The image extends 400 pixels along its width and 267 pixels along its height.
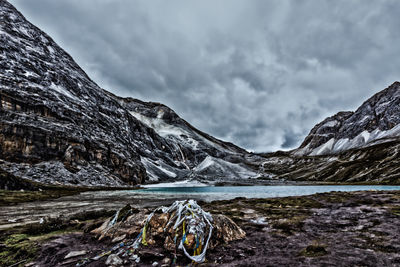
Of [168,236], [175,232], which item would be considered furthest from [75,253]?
[175,232]

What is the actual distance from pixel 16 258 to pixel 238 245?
10.7 metres

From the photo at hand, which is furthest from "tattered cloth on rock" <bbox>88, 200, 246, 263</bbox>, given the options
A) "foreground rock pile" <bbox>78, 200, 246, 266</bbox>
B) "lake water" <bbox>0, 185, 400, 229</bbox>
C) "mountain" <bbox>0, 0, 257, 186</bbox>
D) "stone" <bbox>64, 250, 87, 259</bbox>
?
"mountain" <bbox>0, 0, 257, 186</bbox>

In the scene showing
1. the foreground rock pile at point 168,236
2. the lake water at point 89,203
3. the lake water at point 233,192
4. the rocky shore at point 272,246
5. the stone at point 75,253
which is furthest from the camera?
the lake water at point 233,192

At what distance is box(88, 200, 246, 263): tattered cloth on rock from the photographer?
8.62m

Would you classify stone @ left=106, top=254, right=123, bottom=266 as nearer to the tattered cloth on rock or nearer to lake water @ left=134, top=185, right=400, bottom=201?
the tattered cloth on rock

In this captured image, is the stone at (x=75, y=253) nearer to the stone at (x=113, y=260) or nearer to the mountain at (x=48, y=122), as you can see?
the stone at (x=113, y=260)

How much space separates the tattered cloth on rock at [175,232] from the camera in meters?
8.62

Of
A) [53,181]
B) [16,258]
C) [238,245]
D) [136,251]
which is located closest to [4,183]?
[53,181]

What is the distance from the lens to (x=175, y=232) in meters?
9.33

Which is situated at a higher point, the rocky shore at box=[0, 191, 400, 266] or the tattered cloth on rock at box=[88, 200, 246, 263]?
the tattered cloth on rock at box=[88, 200, 246, 263]

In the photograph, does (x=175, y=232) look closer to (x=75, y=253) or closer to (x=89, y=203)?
(x=75, y=253)

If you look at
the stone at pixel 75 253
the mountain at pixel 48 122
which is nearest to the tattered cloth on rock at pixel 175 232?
the stone at pixel 75 253

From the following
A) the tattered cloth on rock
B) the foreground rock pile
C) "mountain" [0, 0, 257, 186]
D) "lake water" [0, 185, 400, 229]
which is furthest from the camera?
"mountain" [0, 0, 257, 186]

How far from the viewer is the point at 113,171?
363 feet
